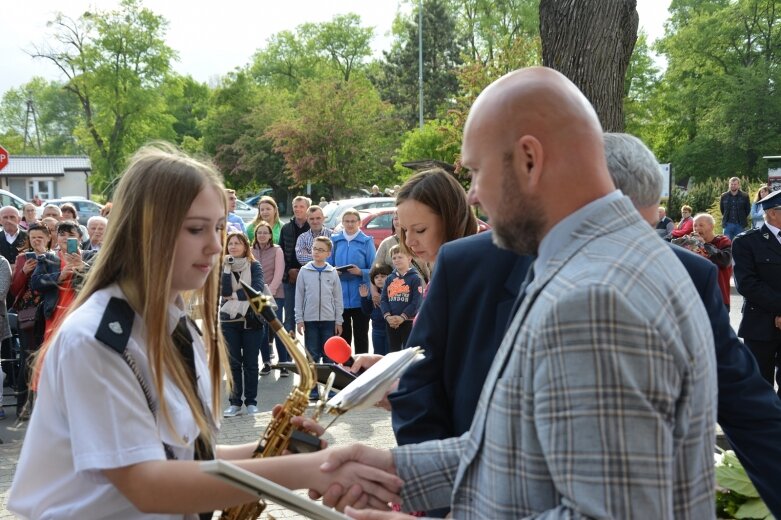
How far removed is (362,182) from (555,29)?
43.4 metres

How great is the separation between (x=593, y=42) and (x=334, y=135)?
4140cm

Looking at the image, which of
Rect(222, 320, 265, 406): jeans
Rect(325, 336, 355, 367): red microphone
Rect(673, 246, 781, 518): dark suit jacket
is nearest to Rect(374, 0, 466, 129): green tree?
Rect(222, 320, 265, 406): jeans

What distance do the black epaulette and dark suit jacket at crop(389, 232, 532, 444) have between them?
942mm

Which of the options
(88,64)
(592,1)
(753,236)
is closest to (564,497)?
(592,1)

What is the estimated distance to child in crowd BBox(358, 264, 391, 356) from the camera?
33.3ft

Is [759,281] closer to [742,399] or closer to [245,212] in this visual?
[742,399]

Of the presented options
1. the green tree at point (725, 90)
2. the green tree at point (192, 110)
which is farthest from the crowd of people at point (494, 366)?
the green tree at point (192, 110)

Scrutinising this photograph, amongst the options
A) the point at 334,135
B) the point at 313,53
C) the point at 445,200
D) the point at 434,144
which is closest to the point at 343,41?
the point at 313,53

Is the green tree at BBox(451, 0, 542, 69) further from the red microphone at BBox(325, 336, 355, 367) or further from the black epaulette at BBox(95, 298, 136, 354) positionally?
the black epaulette at BBox(95, 298, 136, 354)

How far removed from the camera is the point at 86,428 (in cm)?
203

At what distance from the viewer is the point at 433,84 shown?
2440 inches

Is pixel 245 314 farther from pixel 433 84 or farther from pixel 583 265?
pixel 433 84

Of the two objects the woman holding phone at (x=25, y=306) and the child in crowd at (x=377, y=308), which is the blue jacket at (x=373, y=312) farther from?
the woman holding phone at (x=25, y=306)

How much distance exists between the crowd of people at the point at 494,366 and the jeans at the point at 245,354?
254 inches
